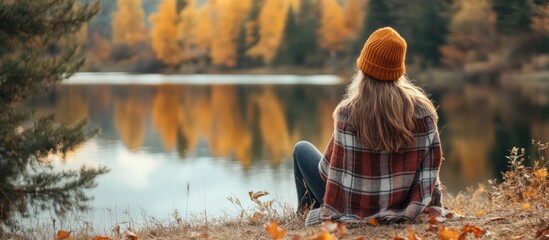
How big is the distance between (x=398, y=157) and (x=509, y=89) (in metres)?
32.9

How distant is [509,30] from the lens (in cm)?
3741

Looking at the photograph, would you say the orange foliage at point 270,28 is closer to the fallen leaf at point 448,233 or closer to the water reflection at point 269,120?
the water reflection at point 269,120

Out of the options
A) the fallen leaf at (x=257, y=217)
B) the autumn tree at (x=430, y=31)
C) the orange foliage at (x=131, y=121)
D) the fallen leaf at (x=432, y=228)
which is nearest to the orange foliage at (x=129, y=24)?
the autumn tree at (x=430, y=31)

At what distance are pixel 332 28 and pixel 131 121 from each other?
104 ft

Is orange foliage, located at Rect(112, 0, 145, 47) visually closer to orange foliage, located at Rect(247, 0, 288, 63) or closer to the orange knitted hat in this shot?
orange foliage, located at Rect(247, 0, 288, 63)

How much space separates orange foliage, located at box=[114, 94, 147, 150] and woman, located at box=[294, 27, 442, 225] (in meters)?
16.0

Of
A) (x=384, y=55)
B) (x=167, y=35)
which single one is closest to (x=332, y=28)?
(x=167, y=35)

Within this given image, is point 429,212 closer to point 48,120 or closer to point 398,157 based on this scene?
point 398,157

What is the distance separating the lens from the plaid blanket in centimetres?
363

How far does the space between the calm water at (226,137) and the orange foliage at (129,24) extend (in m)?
31.4

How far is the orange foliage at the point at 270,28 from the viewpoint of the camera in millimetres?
56531

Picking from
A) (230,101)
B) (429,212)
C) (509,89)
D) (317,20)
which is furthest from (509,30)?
(429,212)

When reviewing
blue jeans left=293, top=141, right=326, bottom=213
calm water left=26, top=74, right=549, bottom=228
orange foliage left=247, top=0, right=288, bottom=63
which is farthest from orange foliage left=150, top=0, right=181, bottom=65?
blue jeans left=293, top=141, right=326, bottom=213

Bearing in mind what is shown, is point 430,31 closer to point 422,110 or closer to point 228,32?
point 228,32
